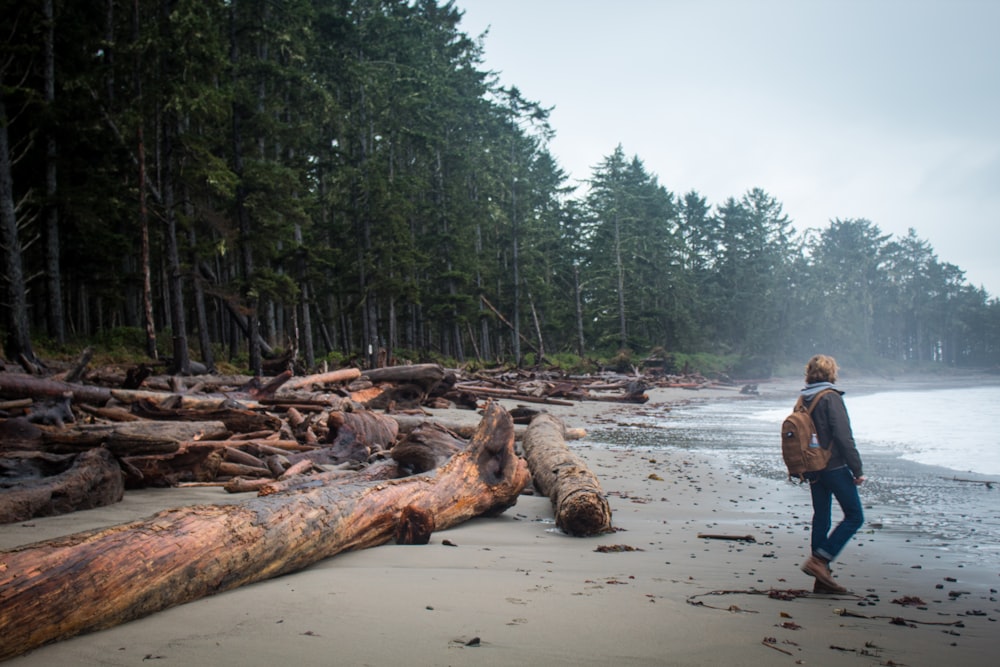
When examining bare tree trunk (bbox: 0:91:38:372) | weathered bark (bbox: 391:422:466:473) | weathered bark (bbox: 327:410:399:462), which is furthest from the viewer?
bare tree trunk (bbox: 0:91:38:372)

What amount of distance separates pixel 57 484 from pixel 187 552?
8.80 feet

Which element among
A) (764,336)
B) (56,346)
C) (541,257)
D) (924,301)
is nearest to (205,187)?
(56,346)

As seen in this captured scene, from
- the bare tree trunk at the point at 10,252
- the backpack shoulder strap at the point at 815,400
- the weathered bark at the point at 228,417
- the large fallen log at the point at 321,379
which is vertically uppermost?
the bare tree trunk at the point at 10,252

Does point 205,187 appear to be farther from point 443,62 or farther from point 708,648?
point 443,62

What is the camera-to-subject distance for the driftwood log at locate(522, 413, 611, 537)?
5156 millimetres

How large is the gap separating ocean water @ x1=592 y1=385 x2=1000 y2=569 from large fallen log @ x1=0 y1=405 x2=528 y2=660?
423cm

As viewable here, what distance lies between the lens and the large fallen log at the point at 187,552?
2.48 metres

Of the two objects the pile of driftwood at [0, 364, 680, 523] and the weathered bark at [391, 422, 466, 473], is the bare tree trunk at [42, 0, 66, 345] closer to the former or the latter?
the pile of driftwood at [0, 364, 680, 523]

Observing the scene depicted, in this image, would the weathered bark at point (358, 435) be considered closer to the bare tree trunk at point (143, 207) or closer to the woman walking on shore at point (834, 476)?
the woman walking on shore at point (834, 476)

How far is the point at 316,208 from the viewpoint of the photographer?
30500 mm

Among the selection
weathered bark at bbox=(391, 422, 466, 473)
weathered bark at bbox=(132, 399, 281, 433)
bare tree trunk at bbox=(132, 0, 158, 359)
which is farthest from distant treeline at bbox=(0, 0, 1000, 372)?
weathered bark at bbox=(391, 422, 466, 473)

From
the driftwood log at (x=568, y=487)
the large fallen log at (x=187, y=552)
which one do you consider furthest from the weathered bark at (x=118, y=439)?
the driftwood log at (x=568, y=487)

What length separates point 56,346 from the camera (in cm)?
2083

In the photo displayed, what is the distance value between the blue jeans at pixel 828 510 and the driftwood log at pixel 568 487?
1.57 m
